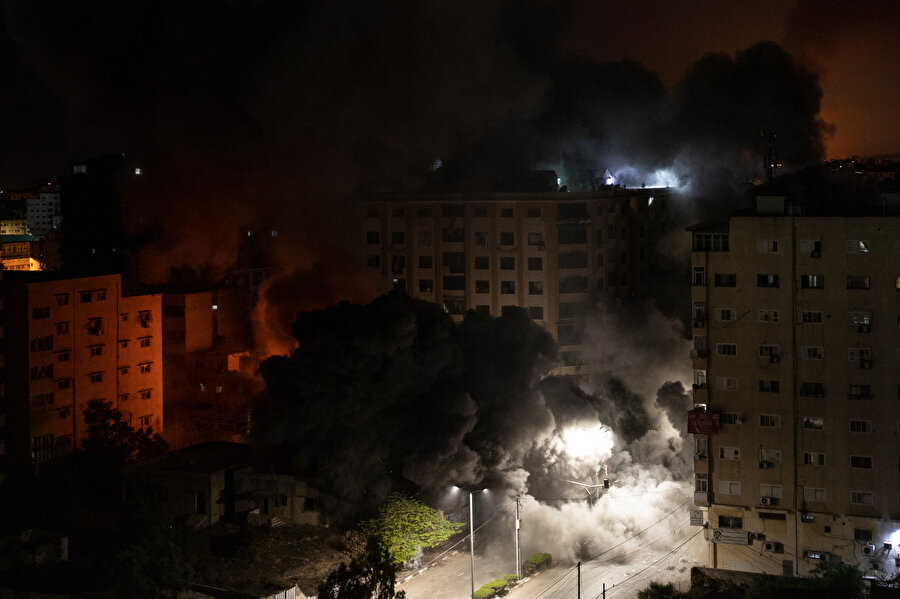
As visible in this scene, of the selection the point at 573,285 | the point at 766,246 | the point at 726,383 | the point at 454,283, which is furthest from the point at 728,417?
the point at 454,283

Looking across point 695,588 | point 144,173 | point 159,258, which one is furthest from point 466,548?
point 144,173

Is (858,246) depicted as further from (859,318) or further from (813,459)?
(813,459)

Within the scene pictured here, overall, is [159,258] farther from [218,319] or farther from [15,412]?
[15,412]

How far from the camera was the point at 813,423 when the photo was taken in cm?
2723

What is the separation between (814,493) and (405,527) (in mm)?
10332

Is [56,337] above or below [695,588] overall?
above

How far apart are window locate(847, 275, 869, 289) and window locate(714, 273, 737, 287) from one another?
2.72 meters

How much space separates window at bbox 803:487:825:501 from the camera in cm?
2717

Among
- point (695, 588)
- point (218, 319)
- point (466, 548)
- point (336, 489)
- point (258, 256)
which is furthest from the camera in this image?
point (258, 256)

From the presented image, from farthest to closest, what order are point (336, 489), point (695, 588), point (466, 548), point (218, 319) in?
point (218, 319) < point (466, 548) < point (336, 489) < point (695, 588)

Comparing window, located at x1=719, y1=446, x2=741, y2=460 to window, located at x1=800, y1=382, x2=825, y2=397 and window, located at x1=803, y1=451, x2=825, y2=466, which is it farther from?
window, located at x1=800, y1=382, x2=825, y2=397

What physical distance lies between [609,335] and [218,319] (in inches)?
623

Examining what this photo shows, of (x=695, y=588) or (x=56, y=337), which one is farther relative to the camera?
(x=56, y=337)

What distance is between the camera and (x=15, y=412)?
1339 inches
